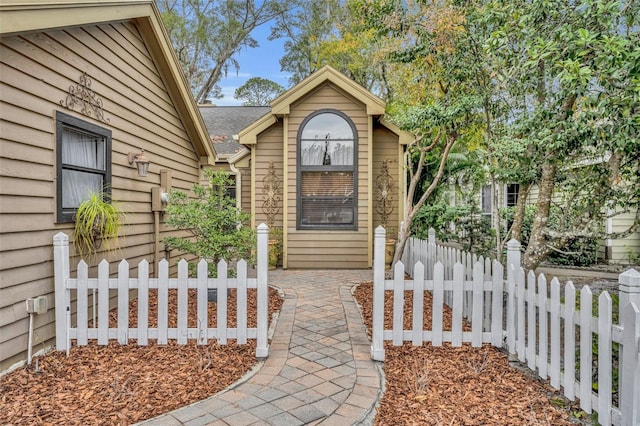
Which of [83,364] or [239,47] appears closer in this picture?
[83,364]

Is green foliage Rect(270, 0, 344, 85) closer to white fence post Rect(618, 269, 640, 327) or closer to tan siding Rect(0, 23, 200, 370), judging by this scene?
tan siding Rect(0, 23, 200, 370)

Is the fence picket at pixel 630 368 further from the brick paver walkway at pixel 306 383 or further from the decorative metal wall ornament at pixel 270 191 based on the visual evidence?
the decorative metal wall ornament at pixel 270 191

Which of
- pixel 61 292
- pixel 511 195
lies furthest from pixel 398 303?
pixel 511 195

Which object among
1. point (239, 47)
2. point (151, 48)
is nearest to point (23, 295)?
point (151, 48)

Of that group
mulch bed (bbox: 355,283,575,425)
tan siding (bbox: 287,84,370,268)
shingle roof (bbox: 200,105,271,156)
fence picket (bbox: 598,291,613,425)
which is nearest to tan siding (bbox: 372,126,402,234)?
tan siding (bbox: 287,84,370,268)

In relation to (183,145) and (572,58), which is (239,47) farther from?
(572,58)

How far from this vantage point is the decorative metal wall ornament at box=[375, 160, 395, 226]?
29.0ft

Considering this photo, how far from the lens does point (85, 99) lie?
434cm

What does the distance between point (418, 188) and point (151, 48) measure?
279 inches

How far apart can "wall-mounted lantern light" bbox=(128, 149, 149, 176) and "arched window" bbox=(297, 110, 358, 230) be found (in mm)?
3655

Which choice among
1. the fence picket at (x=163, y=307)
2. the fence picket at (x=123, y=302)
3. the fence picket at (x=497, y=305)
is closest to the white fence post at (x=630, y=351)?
the fence picket at (x=497, y=305)

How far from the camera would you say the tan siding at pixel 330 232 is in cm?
845

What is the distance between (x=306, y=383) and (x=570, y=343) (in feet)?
6.22

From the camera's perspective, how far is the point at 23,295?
330 cm
